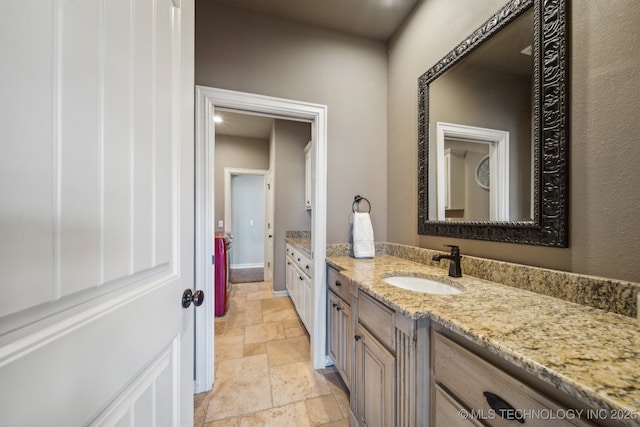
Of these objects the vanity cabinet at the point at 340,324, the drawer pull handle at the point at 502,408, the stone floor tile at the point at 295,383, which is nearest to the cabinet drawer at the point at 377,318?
the vanity cabinet at the point at 340,324

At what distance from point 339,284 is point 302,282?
2.70 feet

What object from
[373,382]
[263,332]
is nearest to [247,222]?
[263,332]

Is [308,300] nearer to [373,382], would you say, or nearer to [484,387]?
[373,382]

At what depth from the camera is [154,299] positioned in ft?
1.92

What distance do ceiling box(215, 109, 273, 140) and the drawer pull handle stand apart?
349 centimetres

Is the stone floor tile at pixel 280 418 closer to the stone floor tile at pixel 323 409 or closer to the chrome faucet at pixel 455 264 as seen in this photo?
the stone floor tile at pixel 323 409

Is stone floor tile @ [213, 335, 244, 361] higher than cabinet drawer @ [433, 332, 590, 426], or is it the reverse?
cabinet drawer @ [433, 332, 590, 426]

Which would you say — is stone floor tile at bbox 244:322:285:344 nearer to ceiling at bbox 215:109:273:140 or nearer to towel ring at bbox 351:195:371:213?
towel ring at bbox 351:195:371:213

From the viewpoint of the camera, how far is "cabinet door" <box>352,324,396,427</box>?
944 millimetres

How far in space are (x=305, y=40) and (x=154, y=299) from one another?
2063 mm

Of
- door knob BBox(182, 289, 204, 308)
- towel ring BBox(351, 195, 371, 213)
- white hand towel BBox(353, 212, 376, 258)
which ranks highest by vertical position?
towel ring BBox(351, 195, 371, 213)

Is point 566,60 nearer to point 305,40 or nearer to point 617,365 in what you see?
point 617,365

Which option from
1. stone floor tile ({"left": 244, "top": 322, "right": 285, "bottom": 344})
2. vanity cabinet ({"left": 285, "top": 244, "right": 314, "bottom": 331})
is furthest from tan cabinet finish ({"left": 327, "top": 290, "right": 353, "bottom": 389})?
stone floor tile ({"left": 244, "top": 322, "right": 285, "bottom": 344})

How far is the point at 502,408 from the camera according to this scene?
0.58m
